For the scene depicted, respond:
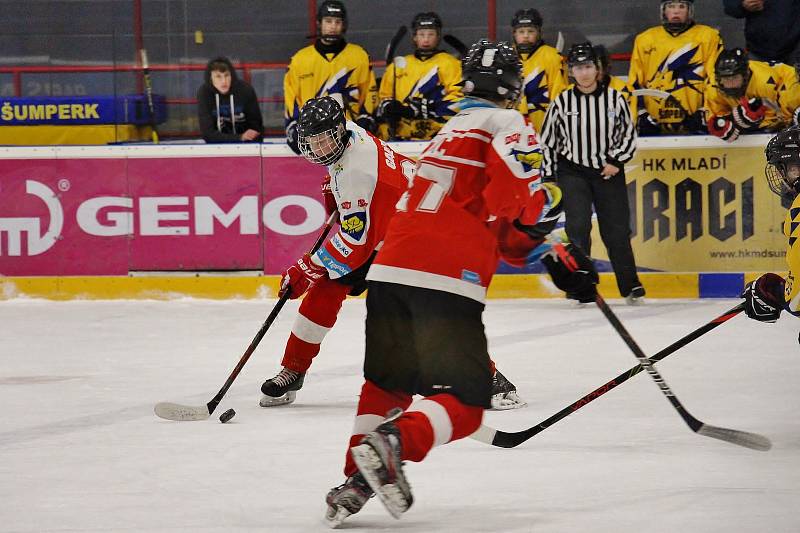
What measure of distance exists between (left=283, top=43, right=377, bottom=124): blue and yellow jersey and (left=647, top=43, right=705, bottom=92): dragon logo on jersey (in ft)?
5.82

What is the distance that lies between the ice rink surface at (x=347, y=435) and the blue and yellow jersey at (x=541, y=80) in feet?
5.72

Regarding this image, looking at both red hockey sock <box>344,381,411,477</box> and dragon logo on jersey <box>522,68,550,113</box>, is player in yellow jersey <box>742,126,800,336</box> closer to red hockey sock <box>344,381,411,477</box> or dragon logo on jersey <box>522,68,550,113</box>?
red hockey sock <box>344,381,411,477</box>

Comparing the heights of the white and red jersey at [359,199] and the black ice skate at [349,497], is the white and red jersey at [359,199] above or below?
above

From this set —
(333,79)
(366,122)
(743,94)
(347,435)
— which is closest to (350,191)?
(347,435)

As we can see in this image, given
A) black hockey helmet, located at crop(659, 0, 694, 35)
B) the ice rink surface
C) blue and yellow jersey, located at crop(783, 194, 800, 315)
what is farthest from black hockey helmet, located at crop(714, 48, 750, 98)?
blue and yellow jersey, located at crop(783, 194, 800, 315)

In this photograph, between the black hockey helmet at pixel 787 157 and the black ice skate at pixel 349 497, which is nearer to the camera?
the black ice skate at pixel 349 497

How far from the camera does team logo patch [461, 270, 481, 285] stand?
9.00ft

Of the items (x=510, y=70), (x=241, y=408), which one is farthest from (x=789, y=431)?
(x=241, y=408)

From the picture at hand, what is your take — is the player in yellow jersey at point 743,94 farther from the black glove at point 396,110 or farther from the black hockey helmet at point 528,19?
the black glove at point 396,110

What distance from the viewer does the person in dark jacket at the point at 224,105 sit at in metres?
7.68

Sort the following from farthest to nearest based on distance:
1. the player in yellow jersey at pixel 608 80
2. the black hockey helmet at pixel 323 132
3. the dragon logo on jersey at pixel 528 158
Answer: the player in yellow jersey at pixel 608 80 → the black hockey helmet at pixel 323 132 → the dragon logo on jersey at pixel 528 158

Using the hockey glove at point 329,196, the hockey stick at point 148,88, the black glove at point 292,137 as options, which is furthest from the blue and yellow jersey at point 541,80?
the hockey glove at point 329,196

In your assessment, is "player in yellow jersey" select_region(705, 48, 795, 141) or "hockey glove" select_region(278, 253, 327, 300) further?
"player in yellow jersey" select_region(705, 48, 795, 141)

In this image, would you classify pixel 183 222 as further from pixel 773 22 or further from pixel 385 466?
pixel 385 466
